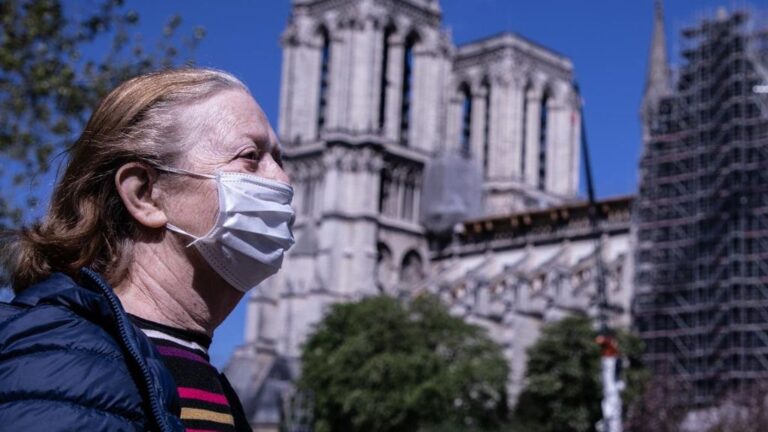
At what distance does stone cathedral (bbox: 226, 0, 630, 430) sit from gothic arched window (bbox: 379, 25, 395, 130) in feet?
0.37

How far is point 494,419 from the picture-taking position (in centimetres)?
4494

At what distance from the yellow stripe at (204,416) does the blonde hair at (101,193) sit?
35 cm

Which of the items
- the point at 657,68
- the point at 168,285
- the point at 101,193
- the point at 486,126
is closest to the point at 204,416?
the point at 168,285

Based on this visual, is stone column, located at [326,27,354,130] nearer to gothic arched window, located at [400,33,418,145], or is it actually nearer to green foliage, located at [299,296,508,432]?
gothic arched window, located at [400,33,418,145]

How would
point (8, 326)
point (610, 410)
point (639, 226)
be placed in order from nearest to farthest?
point (8, 326) → point (610, 410) → point (639, 226)

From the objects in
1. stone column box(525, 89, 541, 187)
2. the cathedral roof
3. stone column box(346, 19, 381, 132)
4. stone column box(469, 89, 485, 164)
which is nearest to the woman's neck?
the cathedral roof

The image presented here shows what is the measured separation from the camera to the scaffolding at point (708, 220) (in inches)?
1757

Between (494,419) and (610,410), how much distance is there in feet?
42.8

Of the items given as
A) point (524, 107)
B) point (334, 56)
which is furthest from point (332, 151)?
point (524, 107)

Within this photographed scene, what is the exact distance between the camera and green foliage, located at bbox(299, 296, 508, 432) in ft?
143

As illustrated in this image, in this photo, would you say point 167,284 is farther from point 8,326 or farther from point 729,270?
point 729,270

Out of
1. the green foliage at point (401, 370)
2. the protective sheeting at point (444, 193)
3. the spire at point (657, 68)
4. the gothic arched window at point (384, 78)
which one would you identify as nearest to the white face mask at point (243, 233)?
the green foliage at point (401, 370)

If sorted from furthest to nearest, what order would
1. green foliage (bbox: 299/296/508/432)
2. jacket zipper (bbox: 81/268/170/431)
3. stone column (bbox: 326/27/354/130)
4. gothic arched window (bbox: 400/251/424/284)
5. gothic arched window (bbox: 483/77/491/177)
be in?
gothic arched window (bbox: 483/77/491/177) → gothic arched window (bbox: 400/251/424/284) → stone column (bbox: 326/27/354/130) → green foliage (bbox: 299/296/508/432) → jacket zipper (bbox: 81/268/170/431)

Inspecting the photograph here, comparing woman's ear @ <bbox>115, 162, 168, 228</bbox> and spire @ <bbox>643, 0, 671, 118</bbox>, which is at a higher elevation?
spire @ <bbox>643, 0, 671, 118</bbox>
